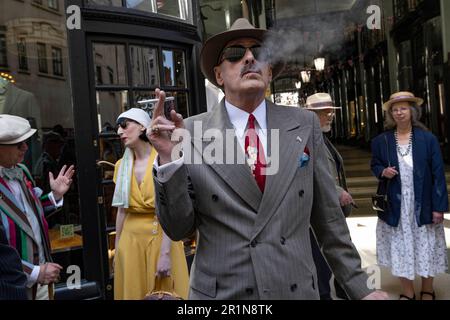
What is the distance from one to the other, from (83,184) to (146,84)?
133cm

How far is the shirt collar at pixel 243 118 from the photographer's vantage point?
84.4 inches

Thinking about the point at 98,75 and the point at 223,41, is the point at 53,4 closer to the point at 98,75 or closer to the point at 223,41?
the point at 98,75

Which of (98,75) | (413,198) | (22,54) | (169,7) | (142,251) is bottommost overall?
(142,251)

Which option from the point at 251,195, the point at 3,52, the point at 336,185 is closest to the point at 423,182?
the point at 336,185

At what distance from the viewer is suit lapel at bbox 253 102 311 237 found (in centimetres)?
197

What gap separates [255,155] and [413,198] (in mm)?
3565

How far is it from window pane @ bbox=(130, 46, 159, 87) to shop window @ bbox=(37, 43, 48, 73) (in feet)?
2.85

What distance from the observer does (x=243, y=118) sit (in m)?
2.16

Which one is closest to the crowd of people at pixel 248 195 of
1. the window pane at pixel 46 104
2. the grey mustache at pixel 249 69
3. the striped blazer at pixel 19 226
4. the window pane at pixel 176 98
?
the grey mustache at pixel 249 69

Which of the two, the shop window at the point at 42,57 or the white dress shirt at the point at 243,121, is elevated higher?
the shop window at the point at 42,57

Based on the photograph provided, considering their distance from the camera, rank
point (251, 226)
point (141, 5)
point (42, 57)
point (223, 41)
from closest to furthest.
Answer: point (251, 226) → point (223, 41) → point (42, 57) → point (141, 5)

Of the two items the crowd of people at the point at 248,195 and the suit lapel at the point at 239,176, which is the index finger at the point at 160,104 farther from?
the suit lapel at the point at 239,176

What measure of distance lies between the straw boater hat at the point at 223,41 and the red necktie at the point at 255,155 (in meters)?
0.41
